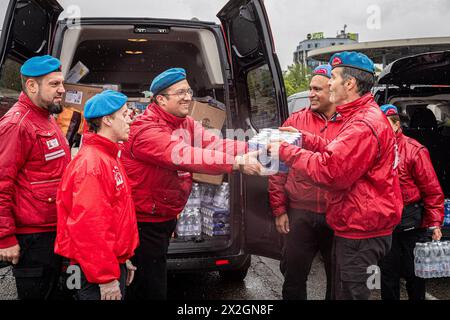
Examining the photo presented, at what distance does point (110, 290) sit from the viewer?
88.2 inches

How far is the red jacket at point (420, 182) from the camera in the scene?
345cm

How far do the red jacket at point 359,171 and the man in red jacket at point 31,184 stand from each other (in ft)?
4.63

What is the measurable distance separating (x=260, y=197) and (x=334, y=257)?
1087mm

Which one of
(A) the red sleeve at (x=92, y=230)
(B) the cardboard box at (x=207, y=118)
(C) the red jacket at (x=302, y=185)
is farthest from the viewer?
(B) the cardboard box at (x=207, y=118)

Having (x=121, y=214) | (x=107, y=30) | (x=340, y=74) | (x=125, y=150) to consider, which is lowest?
(x=121, y=214)

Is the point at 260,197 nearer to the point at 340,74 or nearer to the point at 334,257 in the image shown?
the point at 334,257

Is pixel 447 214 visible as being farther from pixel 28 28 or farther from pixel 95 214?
pixel 28 28

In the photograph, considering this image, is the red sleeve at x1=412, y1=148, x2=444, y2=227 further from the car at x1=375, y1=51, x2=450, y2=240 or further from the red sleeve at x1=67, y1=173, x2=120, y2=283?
the red sleeve at x1=67, y1=173, x2=120, y2=283

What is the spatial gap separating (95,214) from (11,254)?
0.76 meters

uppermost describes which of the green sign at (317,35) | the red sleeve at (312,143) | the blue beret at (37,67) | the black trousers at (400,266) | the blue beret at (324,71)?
the green sign at (317,35)

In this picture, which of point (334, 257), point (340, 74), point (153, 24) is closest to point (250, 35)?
point (153, 24)

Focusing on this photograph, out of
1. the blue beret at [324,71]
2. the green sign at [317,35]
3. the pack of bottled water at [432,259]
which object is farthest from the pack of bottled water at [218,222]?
the green sign at [317,35]

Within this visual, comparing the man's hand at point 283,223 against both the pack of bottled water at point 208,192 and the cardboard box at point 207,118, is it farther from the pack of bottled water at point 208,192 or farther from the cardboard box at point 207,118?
the pack of bottled water at point 208,192

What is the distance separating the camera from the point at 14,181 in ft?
8.51
